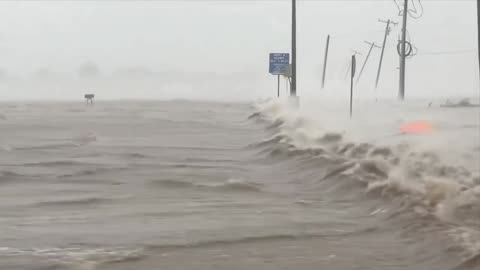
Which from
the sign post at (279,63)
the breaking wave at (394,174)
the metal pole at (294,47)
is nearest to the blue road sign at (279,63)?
the sign post at (279,63)

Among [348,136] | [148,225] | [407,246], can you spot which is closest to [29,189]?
[148,225]

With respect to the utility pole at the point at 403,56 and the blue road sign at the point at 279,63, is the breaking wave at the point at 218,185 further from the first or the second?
the utility pole at the point at 403,56

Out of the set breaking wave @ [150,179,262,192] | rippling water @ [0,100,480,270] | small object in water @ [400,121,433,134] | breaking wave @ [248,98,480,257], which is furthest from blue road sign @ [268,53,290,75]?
breaking wave @ [150,179,262,192]

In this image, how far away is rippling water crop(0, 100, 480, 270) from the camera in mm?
7258

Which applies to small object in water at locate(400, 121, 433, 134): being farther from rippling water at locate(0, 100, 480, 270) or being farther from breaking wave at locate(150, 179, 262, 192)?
breaking wave at locate(150, 179, 262, 192)

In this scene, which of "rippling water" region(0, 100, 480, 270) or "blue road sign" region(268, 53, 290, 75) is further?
"blue road sign" region(268, 53, 290, 75)

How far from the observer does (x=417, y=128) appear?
1820 centimetres

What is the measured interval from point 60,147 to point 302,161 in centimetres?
575

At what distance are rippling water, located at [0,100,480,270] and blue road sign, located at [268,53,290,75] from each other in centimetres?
1776

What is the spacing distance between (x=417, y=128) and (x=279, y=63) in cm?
1925

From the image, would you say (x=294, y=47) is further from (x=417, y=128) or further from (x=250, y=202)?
(x=250, y=202)

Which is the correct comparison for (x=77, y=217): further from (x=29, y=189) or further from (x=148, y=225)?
(x=29, y=189)

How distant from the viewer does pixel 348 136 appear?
1762cm

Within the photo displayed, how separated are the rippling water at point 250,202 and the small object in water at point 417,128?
0.25m
